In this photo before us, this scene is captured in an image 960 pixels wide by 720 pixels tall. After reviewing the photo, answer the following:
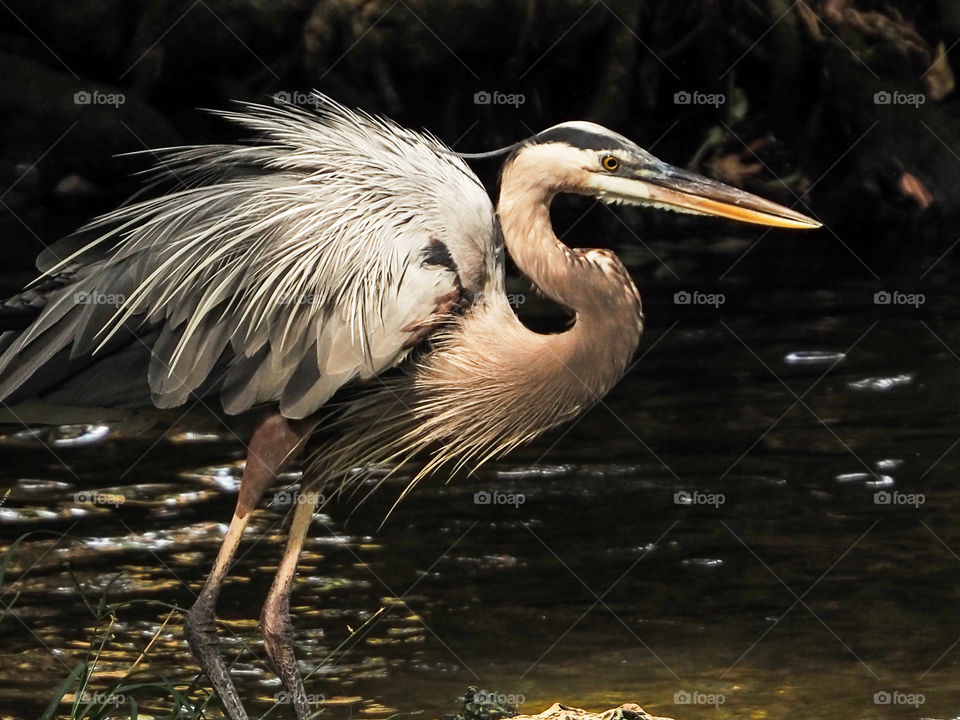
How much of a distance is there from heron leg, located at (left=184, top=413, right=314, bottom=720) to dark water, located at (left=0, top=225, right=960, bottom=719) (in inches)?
6.2

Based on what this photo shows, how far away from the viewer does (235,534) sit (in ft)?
17.2

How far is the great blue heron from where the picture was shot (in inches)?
204

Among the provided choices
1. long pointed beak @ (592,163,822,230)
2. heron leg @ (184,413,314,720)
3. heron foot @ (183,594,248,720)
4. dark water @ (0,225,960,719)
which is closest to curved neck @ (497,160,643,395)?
long pointed beak @ (592,163,822,230)

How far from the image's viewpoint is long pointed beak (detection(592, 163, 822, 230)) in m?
5.21

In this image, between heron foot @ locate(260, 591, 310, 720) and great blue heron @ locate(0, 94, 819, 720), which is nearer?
great blue heron @ locate(0, 94, 819, 720)

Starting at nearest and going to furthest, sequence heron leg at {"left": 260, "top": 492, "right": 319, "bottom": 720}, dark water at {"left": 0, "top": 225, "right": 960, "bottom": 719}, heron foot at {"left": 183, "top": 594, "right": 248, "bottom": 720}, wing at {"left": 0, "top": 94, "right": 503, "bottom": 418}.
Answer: heron foot at {"left": 183, "top": 594, "right": 248, "bottom": 720} → wing at {"left": 0, "top": 94, "right": 503, "bottom": 418} → heron leg at {"left": 260, "top": 492, "right": 319, "bottom": 720} → dark water at {"left": 0, "top": 225, "right": 960, "bottom": 719}

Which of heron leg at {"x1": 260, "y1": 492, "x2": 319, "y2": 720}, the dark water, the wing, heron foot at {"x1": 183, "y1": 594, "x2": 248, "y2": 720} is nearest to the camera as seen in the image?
heron foot at {"x1": 183, "y1": 594, "x2": 248, "y2": 720}

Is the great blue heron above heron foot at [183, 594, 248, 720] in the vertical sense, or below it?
above

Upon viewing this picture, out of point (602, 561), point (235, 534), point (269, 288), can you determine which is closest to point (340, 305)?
Answer: point (269, 288)

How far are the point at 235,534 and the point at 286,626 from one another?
0.38 meters

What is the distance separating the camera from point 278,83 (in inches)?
625

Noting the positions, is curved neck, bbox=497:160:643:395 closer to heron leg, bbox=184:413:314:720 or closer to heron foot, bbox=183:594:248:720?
heron leg, bbox=184:413:314:720

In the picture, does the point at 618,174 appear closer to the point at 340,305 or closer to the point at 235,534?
the point at 340,305

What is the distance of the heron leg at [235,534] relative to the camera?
5.11 metres
